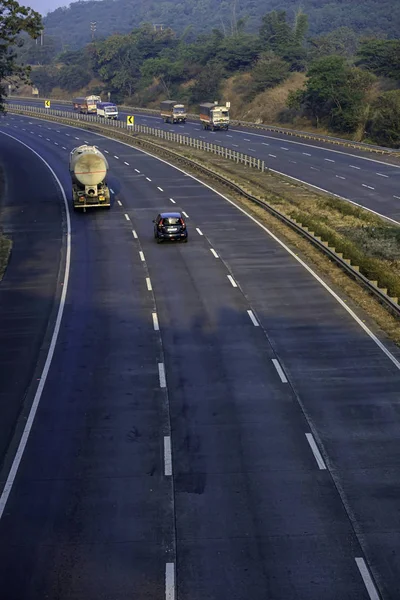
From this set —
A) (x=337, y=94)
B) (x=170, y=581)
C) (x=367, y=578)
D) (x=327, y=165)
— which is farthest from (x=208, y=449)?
(x=337, y=94)

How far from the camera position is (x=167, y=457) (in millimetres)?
20219

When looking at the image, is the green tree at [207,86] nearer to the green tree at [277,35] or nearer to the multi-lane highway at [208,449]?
the green tree at [277,35]

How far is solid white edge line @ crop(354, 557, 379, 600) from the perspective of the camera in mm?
14484

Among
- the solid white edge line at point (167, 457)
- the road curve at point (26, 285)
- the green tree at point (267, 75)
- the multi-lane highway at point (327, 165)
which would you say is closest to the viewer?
the solid white edge line at point (167, 457)

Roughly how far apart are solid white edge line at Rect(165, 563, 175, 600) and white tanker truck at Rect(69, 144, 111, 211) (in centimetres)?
4058

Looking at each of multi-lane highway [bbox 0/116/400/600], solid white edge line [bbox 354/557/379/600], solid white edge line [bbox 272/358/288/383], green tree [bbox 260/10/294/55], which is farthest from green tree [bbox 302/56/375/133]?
solid white edge line [bbox 354/557/379/600]

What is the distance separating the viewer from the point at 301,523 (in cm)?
1702

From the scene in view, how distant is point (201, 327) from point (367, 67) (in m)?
106

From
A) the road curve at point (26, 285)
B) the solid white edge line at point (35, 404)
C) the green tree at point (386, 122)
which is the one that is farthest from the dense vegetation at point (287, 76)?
the solid white edge line at point (35, 404)

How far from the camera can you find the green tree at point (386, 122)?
9800 centimetres

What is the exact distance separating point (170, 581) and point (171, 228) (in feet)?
102

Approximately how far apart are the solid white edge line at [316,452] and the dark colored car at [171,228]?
24.9m

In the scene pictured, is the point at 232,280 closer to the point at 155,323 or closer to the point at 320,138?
the point at 155,323

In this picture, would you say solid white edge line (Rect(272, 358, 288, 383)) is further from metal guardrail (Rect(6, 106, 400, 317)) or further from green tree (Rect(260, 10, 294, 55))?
green tree (Rect(260, 10, 294, 55))
